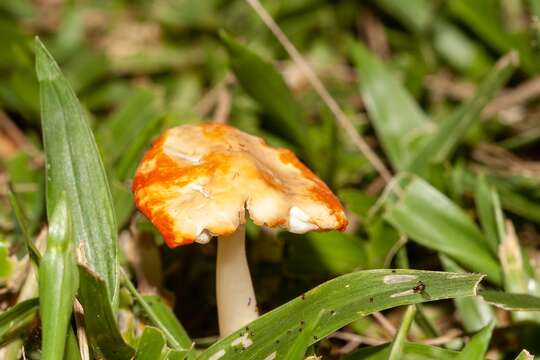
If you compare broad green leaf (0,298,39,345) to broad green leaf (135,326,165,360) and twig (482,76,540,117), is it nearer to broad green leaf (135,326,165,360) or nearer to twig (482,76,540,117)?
broad green leaf (135,326,165,360)

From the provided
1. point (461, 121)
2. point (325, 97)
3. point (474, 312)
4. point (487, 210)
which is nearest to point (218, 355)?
point (474, 312)

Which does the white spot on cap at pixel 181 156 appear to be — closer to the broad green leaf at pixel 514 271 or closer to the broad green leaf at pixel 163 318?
the broad green leaf at pixel 163 318

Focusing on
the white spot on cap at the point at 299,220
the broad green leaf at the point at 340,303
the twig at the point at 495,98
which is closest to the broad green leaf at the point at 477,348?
the broad green leaf at the point at 340,303

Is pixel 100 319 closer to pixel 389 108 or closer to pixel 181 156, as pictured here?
pixel 181 156

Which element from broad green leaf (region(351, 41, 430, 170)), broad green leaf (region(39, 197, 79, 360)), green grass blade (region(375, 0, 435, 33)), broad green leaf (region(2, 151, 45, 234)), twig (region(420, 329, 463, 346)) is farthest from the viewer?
green grass blade (region(375, 0, 435, 33))

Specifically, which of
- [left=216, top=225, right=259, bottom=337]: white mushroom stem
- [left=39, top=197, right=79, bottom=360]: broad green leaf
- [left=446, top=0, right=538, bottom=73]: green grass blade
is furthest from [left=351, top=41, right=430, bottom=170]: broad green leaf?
A: [left=39, top=197, right=79, bottom=360]: broad green leaf

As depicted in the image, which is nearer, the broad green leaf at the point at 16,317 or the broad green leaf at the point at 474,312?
the broad green leaf at the point at 16,317

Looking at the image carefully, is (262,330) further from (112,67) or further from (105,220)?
(112,67)
